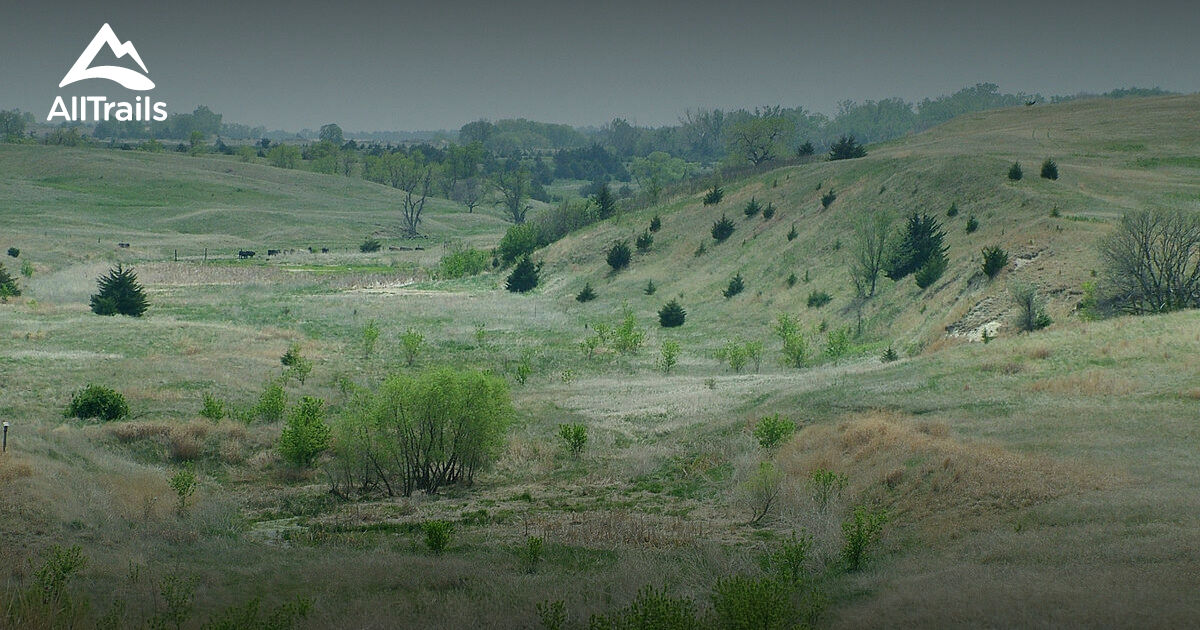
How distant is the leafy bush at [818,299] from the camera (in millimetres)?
52553

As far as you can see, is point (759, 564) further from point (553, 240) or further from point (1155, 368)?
point (553, 240)

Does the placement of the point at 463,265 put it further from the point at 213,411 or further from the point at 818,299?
the point at 213,411

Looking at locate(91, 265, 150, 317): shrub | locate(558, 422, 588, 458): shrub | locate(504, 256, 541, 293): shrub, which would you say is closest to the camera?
locate(558, 422, 588, 458): shrub

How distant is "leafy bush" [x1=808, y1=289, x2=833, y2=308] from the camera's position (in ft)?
172

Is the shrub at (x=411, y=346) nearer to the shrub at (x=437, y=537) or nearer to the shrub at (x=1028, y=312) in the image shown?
the shrub at (x=437, y=537)

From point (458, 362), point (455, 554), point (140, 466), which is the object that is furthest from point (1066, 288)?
point (140, 466)

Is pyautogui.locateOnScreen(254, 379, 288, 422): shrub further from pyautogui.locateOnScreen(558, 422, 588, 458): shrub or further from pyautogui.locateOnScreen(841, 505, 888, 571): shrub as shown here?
pyautogui.locateOnScreen(841, 505, 888, 571): shrub

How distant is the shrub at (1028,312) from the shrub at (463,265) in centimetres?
6063

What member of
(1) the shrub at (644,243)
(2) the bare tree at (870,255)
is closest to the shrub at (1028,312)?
(2) the bare tree at (870,255)

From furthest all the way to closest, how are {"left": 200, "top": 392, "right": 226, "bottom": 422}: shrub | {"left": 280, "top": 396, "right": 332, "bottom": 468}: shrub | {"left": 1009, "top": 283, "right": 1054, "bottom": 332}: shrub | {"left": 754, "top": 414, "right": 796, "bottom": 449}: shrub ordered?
{"left": 1009, "top": 283, "right": 1054, "bottom": 332}: shrub → {"left": 200, "top": 392, "right": 226, "bottom": 422}: shrub → {"left": 280, "top": 396, "right": 332, "bottom": 468}: shrub → {"left": 754, "top": 414, "right": 796, "bottom": 449}: shrub

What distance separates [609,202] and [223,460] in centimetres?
7277

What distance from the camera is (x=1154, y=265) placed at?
35.4m

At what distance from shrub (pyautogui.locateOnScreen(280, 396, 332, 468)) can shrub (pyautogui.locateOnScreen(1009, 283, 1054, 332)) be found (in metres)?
27.5

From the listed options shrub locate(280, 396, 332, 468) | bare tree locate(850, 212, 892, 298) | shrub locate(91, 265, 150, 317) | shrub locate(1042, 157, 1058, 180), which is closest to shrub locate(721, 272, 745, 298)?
bare tree locate(850, 212, 892, 298)
